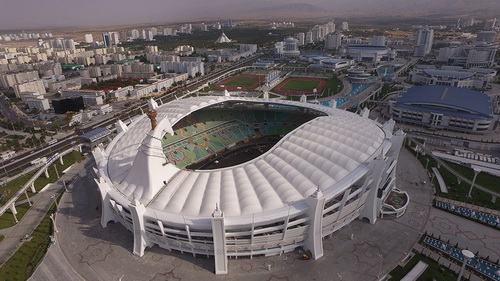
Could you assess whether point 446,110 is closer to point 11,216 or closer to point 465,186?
point 465,186

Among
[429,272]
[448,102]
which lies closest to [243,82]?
[448,102]

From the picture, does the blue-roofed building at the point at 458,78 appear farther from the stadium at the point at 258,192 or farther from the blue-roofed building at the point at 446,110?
the stadium at the point at 258,192

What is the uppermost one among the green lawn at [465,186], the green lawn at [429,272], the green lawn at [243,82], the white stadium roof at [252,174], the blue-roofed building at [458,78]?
the white stadium roof at [252,174]

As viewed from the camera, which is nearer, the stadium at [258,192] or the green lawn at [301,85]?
the stadium at [258,192]

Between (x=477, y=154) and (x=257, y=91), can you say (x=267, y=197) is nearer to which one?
(x=477, y=154)

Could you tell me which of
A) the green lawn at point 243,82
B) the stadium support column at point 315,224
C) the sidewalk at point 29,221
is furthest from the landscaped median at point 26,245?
the green lawn at point 243,82

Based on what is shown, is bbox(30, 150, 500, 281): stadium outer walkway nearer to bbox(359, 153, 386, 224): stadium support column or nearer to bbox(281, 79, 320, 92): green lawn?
bbox(359, 153, 386, 224): stadium support column

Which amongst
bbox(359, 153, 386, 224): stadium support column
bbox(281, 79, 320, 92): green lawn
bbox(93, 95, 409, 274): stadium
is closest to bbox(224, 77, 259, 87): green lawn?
bbox(281, 79, 320, 92): green lawn
